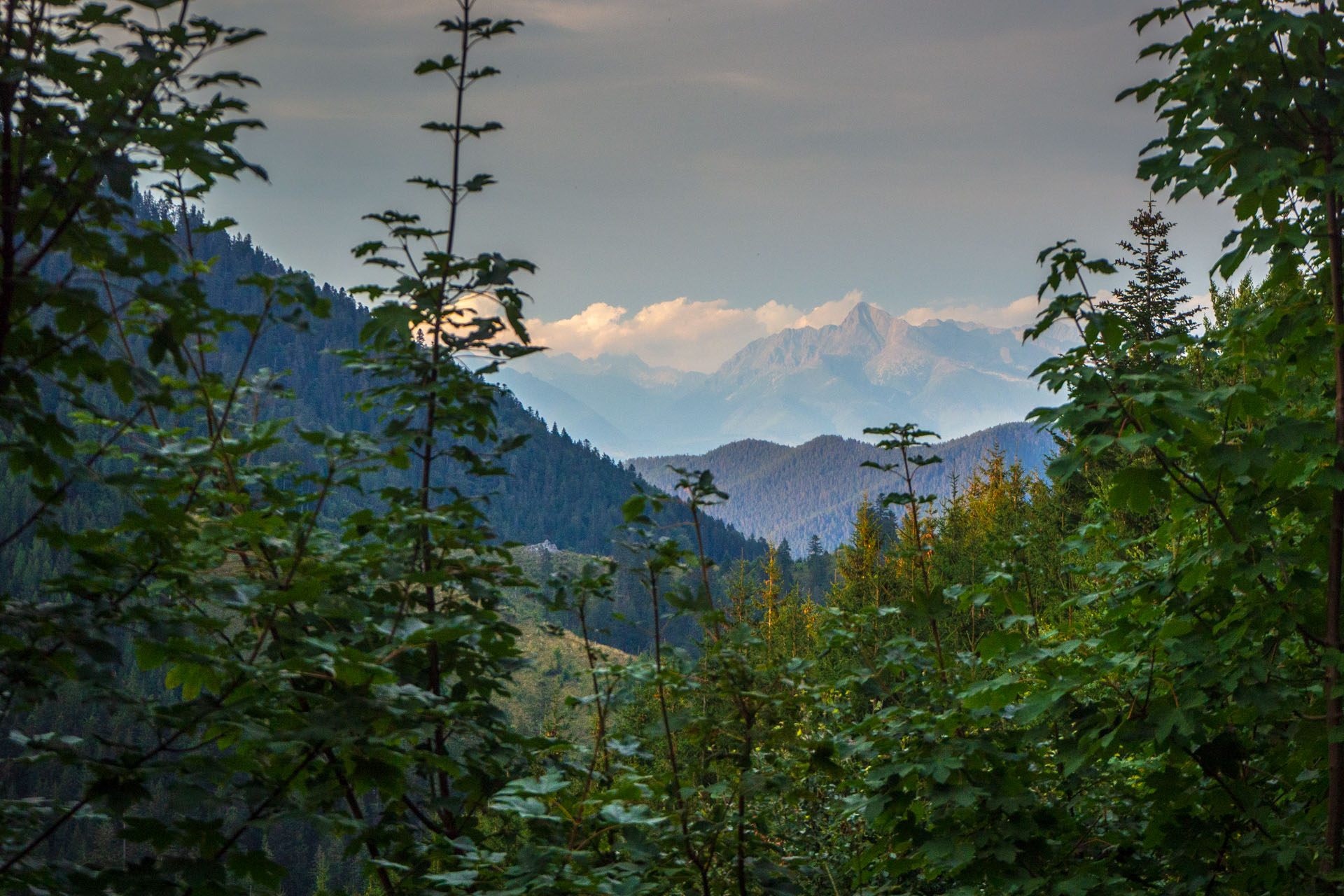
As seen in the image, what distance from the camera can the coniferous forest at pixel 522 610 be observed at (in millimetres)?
1955

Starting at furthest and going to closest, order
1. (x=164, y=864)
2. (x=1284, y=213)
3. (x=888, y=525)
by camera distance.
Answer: (x=888, y=525), (x=1284, y=213), (x=164, y=864)

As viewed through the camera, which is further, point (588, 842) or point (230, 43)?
point (588, 842)

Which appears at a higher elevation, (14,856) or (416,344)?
(416,344)

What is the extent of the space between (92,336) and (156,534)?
1.69 feet

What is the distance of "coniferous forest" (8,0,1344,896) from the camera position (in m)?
1.96

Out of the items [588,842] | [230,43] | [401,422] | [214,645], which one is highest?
[230,43]

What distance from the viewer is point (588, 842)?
2.74m

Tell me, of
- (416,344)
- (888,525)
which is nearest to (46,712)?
(888,525)

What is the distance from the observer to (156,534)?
2.13 m

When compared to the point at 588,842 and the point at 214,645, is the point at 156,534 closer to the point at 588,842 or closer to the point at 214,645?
the point at 214,645

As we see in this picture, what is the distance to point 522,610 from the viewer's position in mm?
3074

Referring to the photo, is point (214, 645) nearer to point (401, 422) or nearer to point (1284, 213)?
point (401, 422)

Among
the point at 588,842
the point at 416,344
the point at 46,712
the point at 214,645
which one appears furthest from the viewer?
the point at 46,712

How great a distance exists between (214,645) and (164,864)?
55 cm
